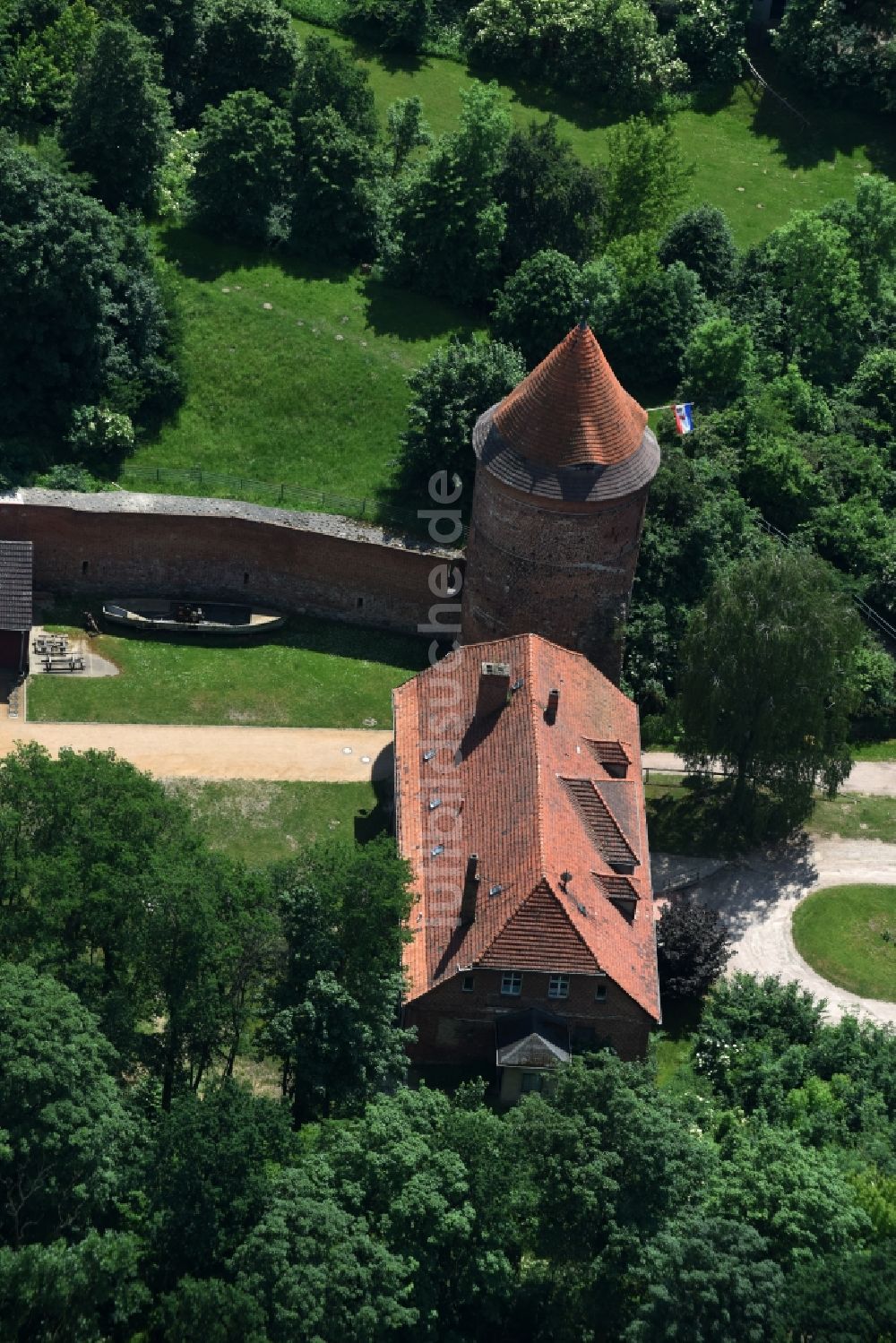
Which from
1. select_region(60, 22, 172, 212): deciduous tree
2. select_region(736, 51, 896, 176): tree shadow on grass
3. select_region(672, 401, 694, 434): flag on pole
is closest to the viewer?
select_region(672, 401, 694, 434): flag on pole

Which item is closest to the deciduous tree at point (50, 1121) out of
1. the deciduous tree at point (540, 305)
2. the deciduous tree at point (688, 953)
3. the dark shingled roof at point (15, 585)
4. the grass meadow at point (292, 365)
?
the deciduous tree at point (688, 953)

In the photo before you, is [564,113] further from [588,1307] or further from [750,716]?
[588,1307]

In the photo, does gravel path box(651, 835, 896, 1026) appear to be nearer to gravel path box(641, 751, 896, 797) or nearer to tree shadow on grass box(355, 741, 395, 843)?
gravel path box(641, 751, 896, 797)

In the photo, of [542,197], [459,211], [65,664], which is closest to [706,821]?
[65,664]

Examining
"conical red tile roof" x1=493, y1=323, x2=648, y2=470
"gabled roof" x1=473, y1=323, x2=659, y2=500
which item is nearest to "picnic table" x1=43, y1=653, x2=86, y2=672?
"gabled roof" x1=473, y1=323, x2=659, y2=500

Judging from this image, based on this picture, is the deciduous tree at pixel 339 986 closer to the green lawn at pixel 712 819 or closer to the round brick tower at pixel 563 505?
the round brick tower at pixel 563 505
